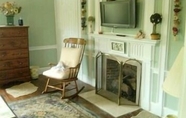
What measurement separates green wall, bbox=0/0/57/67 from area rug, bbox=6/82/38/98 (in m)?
0.87

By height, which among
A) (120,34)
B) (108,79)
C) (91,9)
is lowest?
(108,79)

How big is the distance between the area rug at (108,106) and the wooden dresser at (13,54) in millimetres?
1534

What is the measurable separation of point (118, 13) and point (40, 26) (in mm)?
2321

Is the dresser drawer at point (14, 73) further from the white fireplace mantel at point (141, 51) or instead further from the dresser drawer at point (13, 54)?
the white fireplace mantel at point (141, 51)

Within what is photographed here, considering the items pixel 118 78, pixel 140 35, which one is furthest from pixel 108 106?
pixel 140 35

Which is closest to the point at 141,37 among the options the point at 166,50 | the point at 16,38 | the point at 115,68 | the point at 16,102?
the point at 166,50

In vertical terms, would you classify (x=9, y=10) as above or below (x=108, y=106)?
above

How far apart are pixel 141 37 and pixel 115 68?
0.83 meters

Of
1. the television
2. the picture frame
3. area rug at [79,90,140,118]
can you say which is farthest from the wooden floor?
the television

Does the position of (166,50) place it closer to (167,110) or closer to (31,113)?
(167,110)

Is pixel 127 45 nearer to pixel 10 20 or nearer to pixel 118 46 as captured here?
pixel 118 46

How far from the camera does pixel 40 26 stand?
4836 mm

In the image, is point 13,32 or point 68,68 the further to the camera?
point 13,32

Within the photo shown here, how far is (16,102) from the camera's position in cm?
332
